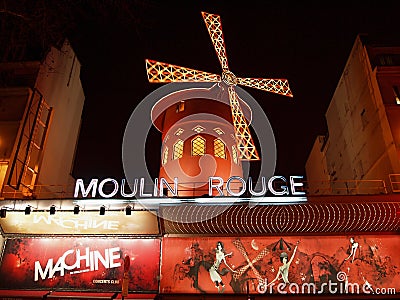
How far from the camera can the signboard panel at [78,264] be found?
9.03 meters

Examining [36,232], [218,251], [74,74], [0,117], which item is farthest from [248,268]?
[74,74]

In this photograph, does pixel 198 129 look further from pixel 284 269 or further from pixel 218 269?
pixel 284 269

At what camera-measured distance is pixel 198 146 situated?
1209cm

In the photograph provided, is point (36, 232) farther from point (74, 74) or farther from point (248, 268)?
point (74, 74)

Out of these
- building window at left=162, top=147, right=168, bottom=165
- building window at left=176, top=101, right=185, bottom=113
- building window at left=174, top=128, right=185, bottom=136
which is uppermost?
building window at left=176, top=101, right=185, bottom=113

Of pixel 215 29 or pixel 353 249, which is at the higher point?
pixel 215 29

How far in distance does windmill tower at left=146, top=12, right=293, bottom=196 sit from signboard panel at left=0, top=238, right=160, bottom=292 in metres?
2.35

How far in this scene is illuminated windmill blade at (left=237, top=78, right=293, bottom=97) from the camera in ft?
44.9

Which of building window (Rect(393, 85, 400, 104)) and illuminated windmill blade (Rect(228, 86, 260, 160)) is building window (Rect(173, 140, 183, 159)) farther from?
building window (Rect(393, 85, 400, 104))

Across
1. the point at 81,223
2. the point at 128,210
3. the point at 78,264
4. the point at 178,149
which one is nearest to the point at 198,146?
the point at 178,149

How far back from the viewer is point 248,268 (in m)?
8.89

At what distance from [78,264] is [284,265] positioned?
5066mm

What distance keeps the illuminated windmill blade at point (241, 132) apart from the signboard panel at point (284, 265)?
322cm

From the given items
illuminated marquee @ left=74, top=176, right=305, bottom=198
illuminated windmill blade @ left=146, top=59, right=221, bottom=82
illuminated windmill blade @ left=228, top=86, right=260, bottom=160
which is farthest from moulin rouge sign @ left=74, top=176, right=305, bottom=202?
illuminated windmill blade @ left=146, top=59, right=221, bottom=82
